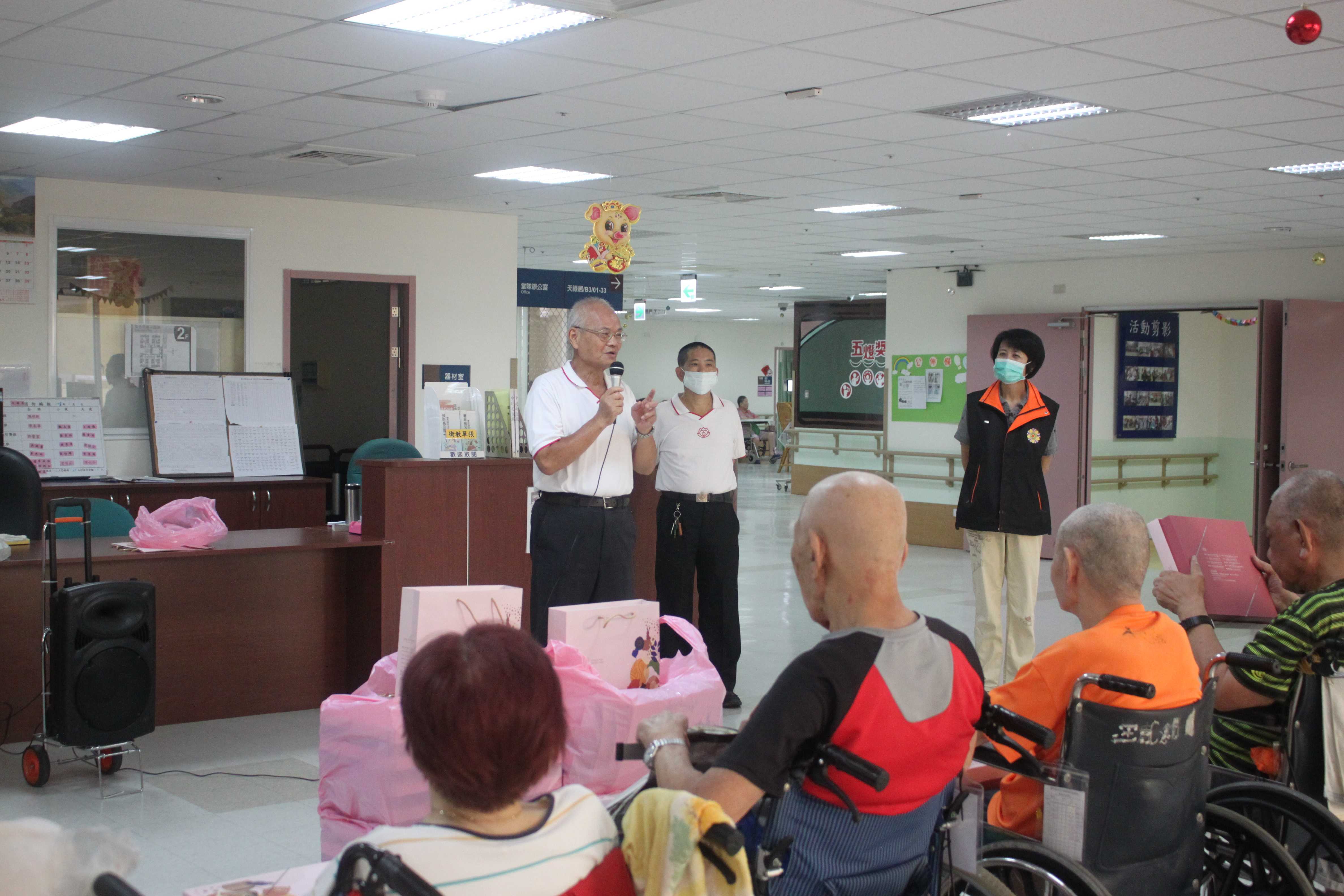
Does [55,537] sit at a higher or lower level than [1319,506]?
lower

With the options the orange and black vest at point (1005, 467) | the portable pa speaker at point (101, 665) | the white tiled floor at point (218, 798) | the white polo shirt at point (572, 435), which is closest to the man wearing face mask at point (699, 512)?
the white tiled floor at point (218, 798)

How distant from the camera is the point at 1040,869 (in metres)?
2.25

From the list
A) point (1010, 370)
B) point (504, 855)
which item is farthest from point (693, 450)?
point (504, 855)

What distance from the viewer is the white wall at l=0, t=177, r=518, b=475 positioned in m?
7.98

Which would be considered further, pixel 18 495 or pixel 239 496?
pixel 239 496

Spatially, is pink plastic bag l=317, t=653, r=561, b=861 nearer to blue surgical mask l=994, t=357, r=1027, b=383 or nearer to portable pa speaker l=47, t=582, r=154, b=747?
portable pa speaker l=47, t=582, r=154, b=747

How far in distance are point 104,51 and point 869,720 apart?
4.38 metres

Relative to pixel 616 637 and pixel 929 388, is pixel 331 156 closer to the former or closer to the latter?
pixel 616 637

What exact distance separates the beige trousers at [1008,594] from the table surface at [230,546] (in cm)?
269

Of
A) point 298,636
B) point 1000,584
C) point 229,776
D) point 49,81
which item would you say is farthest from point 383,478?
point 1000,584

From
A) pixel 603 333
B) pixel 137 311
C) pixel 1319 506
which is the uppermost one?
pixel 137 311

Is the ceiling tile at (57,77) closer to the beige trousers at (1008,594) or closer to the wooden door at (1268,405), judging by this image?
the beige trousers at (1008,594)

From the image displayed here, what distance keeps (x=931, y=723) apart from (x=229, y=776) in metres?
3.43

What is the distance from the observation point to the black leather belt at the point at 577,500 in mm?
4602
